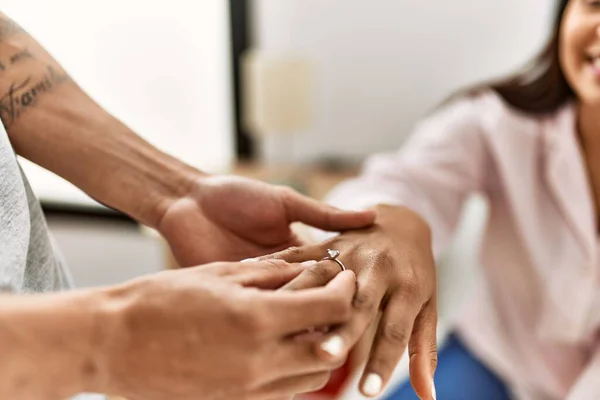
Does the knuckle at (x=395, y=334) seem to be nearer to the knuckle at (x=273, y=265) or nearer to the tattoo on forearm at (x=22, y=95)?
the knuckle at (x=273, y=265)

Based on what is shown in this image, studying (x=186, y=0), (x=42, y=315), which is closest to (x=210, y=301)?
(x=42, y=315)

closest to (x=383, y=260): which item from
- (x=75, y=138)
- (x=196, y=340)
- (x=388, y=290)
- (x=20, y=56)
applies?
(x=388, y=290)

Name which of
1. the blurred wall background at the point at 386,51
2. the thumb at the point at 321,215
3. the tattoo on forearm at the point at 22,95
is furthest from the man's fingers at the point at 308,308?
the blurred wall background at the point at 386,51

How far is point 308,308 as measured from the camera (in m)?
0.42

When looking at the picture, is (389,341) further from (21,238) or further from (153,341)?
(21,238)

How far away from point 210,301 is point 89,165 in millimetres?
353

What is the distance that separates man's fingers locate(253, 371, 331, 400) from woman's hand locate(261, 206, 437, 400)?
4 centimetres

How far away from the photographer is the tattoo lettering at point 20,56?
0.67 metres

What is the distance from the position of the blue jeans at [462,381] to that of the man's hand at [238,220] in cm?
50

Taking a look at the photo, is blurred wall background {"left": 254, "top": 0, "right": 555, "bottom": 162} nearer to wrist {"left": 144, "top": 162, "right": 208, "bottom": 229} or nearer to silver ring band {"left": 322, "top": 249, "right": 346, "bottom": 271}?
wrist {"left": 144, "top": 162, "right": 208, "bottom": 229}

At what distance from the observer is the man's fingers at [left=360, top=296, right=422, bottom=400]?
1.55 ft

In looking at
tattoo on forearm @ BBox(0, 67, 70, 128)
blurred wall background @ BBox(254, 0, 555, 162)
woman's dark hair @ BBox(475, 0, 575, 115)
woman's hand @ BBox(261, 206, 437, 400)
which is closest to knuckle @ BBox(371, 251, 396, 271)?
woman's hand @ BBox(261, 206, 437, 400)

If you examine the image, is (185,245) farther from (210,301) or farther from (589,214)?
(589,214)

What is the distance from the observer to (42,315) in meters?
0.37
